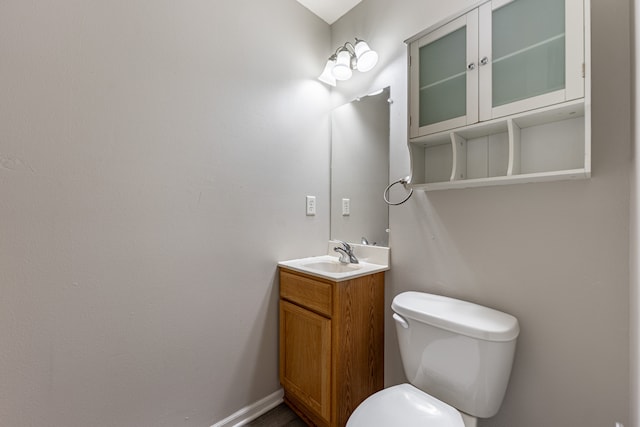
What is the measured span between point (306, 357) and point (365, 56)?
65.8 inches

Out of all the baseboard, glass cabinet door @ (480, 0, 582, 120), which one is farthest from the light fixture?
the baseboard

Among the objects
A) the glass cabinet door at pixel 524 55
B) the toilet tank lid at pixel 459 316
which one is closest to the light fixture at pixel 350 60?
the glass cabinet door at pixel 524 55

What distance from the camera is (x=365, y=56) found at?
1.57 meters

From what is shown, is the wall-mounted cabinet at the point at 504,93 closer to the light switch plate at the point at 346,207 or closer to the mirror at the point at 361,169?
the mirror at the point at 361,169

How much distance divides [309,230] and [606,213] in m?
1.36

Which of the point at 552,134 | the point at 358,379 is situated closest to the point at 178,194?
the point at 358,379

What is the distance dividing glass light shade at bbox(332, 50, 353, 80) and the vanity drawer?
121 cm

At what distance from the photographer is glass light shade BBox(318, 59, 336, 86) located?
1.74 m

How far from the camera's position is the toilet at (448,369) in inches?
37.0

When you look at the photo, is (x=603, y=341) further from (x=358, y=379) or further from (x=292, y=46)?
(x=292, y=46)

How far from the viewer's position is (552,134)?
3.43ft

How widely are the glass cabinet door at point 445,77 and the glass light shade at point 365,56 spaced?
0.28 metres

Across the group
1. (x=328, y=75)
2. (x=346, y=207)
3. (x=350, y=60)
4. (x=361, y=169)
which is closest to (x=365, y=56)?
(x=350, y=60)

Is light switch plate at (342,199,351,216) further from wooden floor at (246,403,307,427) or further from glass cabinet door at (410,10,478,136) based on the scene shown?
wooden floor at (246,403,307,427)
